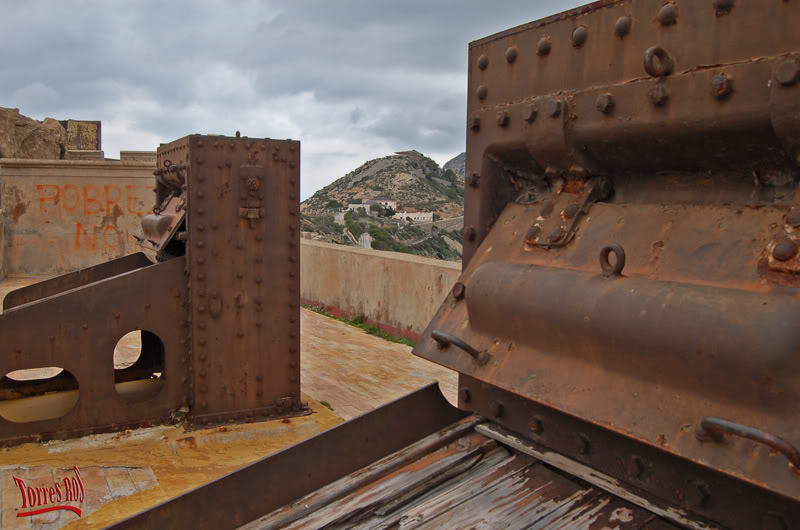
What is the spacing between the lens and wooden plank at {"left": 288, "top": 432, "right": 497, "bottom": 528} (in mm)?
2133

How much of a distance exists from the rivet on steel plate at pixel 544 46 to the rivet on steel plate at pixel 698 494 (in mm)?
1385

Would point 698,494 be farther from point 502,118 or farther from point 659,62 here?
point 502,118

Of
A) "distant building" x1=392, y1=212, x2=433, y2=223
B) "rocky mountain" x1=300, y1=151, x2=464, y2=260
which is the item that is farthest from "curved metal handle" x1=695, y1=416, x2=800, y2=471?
"distant building" x1=392, y1=212, x2=433, y2=223

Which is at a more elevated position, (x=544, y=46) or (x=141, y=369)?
(x=544, y=46)

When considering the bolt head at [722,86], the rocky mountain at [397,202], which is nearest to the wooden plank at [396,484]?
the bolt head at [722,86]

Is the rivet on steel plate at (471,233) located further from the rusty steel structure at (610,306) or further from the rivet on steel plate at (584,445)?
the rivet on steel plate at (584,445)

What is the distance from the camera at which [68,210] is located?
13.4 m

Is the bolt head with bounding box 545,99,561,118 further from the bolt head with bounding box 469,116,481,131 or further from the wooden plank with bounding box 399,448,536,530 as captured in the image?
the wooden plank with bounding box 399,448,536,530

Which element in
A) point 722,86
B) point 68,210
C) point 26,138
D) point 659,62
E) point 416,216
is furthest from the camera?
point 416,216

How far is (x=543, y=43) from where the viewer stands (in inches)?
88.5

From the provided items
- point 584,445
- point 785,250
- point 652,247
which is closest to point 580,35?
point 652,247

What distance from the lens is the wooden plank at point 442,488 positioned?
6.75ft

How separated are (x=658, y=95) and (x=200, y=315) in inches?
156

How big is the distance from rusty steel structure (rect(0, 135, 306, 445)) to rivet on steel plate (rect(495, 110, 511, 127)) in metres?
3.00
